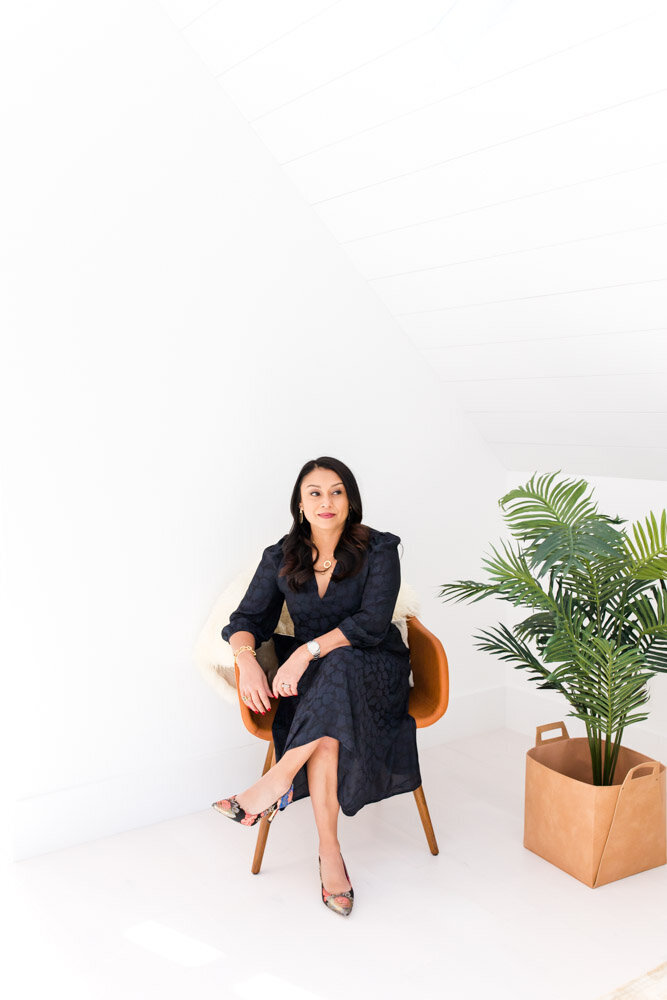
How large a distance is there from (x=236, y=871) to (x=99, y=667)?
28.4 inches

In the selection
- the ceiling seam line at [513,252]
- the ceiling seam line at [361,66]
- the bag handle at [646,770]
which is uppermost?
the ceiling seam line at [361,66]

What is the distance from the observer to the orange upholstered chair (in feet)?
7.78

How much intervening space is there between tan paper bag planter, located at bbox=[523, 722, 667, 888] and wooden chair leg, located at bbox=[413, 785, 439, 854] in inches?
11.5

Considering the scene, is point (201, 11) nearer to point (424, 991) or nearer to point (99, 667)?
point (99, 667)

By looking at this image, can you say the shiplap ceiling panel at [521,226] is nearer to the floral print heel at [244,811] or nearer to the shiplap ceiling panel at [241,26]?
the shiplap ceiling panel at [241,26]

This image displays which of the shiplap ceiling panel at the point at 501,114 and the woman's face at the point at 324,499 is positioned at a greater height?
the shiplap ceiling panel at the point at 501,114

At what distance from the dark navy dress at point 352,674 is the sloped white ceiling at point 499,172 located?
85cm

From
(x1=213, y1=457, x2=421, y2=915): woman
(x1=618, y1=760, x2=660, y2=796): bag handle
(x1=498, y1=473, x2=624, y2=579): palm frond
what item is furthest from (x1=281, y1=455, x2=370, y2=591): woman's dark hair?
(x1=618, y1=760, x2=660, y2=796): bag handle

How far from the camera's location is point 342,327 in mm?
2982

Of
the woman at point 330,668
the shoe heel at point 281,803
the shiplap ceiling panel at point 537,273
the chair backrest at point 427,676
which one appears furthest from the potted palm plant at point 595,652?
the shoe heel at point 281,803

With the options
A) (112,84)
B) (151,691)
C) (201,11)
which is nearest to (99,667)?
(151,691)

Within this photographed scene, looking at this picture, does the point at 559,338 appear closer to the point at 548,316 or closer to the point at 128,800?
the point at 548,316

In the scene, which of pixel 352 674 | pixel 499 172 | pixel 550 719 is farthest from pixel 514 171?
pixel 550 719

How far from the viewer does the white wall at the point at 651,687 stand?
3.00 metres
